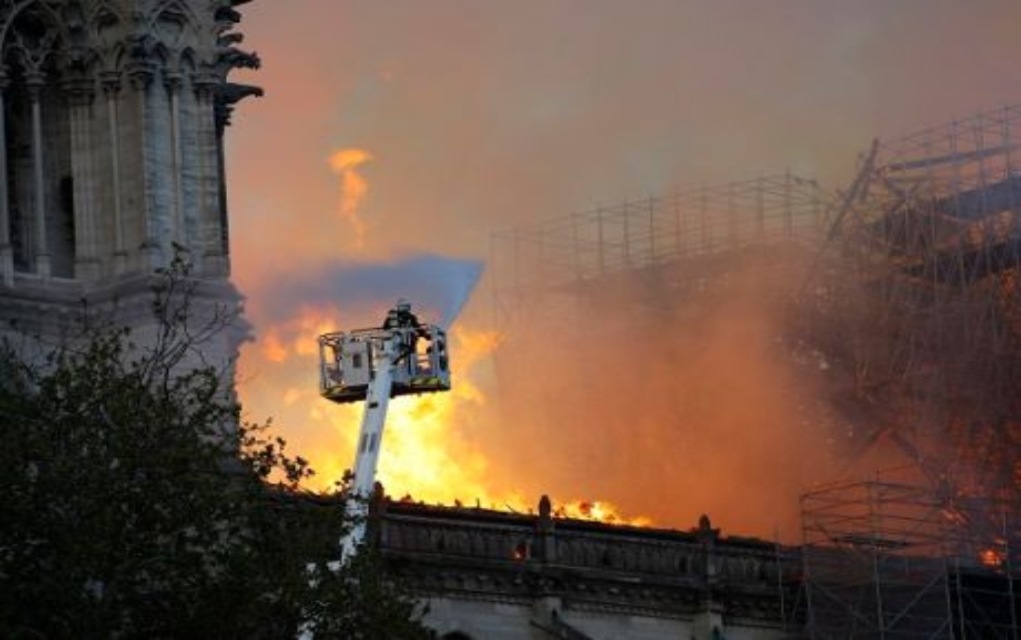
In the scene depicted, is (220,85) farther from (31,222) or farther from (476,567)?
(476,567)

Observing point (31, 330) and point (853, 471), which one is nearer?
point (31, 330)

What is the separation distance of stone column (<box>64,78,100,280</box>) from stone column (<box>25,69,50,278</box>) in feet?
2.04

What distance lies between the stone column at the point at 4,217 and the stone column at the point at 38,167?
2.26ft

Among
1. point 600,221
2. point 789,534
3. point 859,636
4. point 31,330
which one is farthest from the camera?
point 600,221

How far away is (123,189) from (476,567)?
10528 mm

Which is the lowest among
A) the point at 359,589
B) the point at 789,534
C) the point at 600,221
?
the point at 359,589

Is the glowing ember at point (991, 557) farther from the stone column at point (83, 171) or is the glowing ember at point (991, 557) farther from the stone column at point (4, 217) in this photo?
the stone column at point (4, 217)

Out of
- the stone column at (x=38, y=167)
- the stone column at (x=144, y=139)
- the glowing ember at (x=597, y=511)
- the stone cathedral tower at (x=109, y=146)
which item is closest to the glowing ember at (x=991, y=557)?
the glowing ember at (x=597, y=511)

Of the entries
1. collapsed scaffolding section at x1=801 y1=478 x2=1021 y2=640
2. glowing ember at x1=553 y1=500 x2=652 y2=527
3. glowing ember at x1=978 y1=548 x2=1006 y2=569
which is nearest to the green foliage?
collapsed scaffolding section at x1=801 y1=478 x2=1021 y2=640

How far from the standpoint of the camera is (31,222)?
277 ft

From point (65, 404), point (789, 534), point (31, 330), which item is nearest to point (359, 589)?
point (65, 404)

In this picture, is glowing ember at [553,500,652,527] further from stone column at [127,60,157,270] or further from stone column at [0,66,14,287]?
stone column at [0,66,14,287]

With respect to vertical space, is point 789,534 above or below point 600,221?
below

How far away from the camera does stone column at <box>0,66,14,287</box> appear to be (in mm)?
82188
